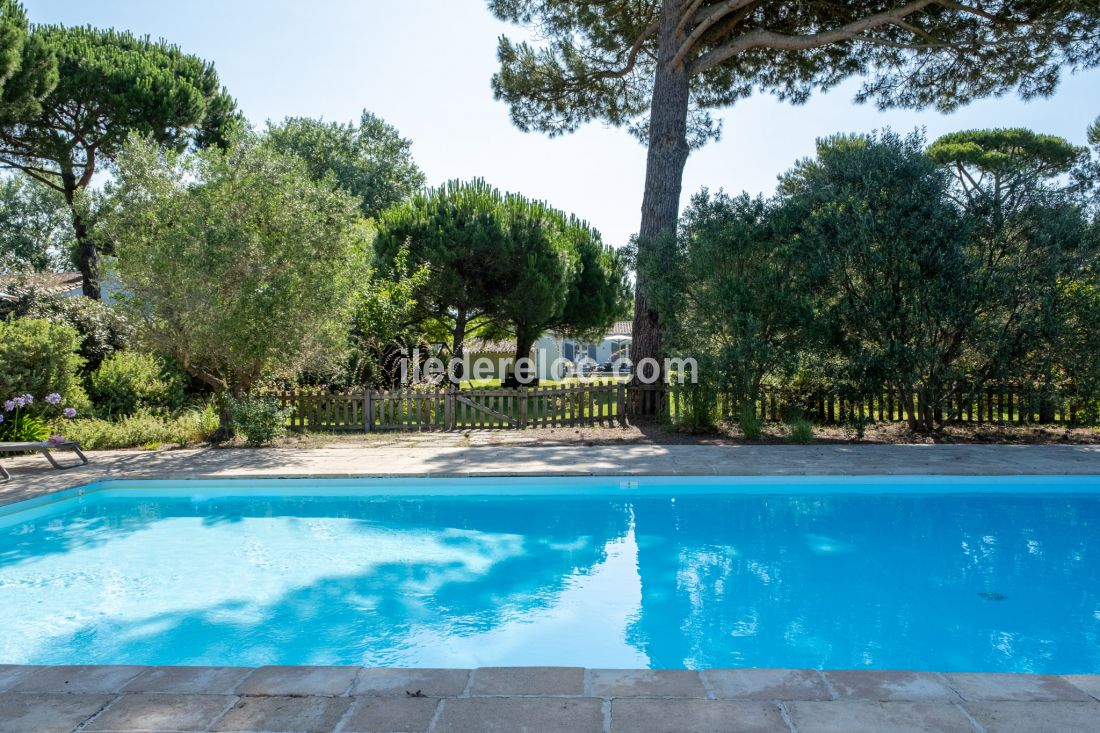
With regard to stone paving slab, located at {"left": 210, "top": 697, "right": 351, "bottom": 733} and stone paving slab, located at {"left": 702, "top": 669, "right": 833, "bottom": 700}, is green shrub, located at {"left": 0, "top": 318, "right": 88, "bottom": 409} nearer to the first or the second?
stone paving slab, located at {"left": 210, "top": 697, "right": 351, "bottom": 733}

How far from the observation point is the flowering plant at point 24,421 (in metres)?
9.68

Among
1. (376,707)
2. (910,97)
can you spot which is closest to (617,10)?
(910,97)

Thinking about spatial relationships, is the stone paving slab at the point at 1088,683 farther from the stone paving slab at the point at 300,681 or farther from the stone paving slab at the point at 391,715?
the stone paving slab at the point at 300,681

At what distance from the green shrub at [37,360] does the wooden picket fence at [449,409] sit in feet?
10.3

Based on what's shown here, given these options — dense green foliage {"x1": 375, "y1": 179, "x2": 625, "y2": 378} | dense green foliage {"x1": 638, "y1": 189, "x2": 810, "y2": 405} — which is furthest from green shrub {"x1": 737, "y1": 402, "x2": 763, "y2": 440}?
dense green foliage {"x1": 375, "y1": 179, "x2": 625, "y2": 378}

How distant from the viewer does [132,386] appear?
12.4 meters

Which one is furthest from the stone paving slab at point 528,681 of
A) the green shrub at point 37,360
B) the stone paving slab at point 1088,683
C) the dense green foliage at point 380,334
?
the dense green foliage at point 380,334

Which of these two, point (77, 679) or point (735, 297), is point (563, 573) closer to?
point (77, 679)

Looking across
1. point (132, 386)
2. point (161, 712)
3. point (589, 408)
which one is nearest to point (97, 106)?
point (132, 386)

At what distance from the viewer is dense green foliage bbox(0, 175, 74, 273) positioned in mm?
33719

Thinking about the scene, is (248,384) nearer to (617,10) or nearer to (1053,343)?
(617,10)

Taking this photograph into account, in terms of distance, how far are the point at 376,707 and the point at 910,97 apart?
48.7 feet

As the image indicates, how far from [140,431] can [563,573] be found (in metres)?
8.38

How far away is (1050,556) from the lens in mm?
5949
